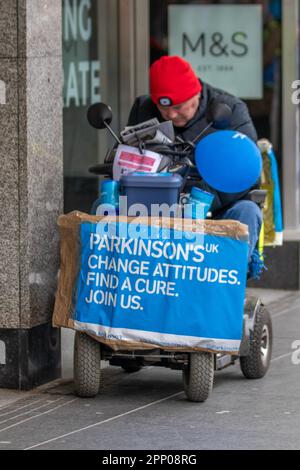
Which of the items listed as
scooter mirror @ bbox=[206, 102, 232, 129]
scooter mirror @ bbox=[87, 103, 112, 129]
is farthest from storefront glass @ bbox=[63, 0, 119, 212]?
scooter mirror @ bbox=[206, 102, 232, 129]

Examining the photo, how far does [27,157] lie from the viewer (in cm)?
630

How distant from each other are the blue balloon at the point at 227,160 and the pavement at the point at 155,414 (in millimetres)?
1119

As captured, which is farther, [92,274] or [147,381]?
[147,381]

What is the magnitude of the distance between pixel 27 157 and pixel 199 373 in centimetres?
142

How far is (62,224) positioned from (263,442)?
5.34 feet

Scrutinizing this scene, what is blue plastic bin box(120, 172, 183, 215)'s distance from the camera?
614cm

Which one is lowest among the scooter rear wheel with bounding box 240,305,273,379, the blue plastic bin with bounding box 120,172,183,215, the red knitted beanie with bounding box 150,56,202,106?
the scooter rear wheel with bounding box 240,305,273,379

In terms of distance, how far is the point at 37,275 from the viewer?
254 inches

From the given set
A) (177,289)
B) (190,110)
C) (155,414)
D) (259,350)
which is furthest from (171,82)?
(155,414)

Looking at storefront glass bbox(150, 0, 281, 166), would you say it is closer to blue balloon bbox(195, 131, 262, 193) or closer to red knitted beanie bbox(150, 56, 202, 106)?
red knitted beanie bbox(150, 56, 202, 106)

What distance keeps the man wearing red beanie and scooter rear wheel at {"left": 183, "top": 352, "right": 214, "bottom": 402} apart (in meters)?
0.72

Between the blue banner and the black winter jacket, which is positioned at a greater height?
the black winter jacket
